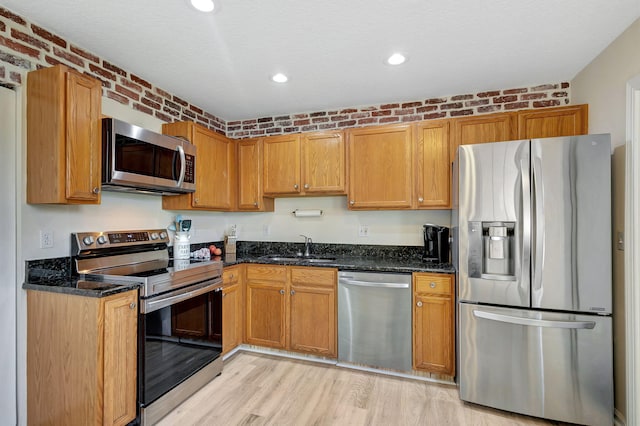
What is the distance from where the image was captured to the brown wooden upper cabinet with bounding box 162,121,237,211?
2.82 metres

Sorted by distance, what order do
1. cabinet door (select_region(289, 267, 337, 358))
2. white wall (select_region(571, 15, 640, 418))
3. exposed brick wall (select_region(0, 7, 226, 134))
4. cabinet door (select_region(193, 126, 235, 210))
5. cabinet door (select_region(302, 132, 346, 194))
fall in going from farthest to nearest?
1. cabinet door (select_region(302, 132, 346, 194))
2. cabinet door (select_region(193, 126, 235, 210))
3. cabinet door (select_region(289, 267, 337, 358))
4. white wall (select_region(571, 15, 640, 418))
5. exposed brick wall (select_region(0, 7, 226, 134))

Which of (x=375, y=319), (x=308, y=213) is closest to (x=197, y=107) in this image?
(x=308, y=213)

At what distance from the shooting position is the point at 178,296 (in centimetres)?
219

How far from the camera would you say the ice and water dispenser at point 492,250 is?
2125mm

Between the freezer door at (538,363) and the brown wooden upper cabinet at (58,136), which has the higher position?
the brown wooden upper cabinet at (58,136)

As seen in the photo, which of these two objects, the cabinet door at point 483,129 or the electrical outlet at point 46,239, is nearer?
the electrical outlet at point 46,239

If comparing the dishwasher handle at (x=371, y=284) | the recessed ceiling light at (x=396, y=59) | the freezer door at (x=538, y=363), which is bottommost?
the freezer door at (x=538, y=363)

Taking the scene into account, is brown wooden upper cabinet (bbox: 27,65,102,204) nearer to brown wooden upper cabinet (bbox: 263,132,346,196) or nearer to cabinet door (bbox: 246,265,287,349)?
cabinet door (bbox: 246,265,287,349)

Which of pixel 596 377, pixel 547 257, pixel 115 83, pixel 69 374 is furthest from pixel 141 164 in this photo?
pixel 596 377

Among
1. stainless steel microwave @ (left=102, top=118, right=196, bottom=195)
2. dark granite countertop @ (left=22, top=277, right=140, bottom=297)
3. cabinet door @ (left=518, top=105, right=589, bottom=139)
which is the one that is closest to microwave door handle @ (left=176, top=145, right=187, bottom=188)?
stainless steel microwave @ (left=102, top=118, right=196, bottom=195)

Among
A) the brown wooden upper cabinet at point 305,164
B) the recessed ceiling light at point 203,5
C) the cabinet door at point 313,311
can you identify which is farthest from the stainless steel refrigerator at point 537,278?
the recessed ceiling light at point 203,5

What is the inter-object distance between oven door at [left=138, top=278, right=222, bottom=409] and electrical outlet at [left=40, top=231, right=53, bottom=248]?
702 millimetres

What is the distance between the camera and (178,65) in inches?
91.4

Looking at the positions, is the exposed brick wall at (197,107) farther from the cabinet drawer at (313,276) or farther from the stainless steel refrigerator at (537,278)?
the cabinet drawer at (313,276)
